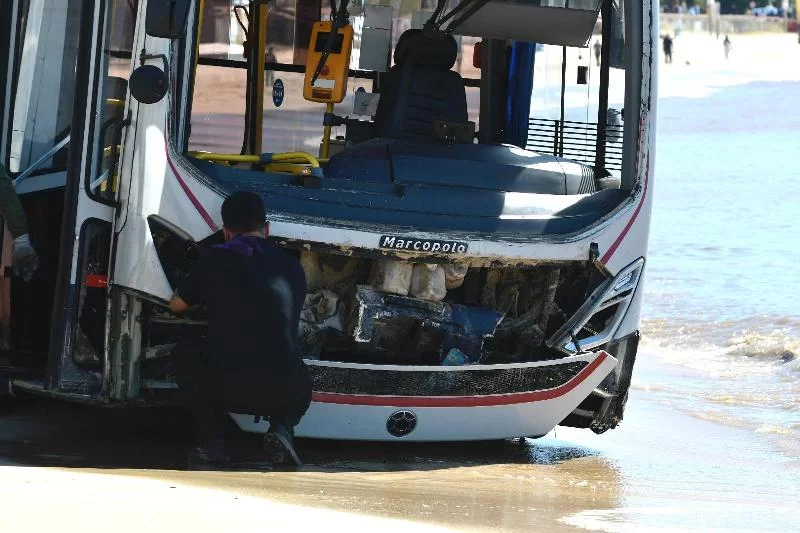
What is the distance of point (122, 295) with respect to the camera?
720 cm

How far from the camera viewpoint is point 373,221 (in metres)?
7.46

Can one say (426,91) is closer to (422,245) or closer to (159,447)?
(422,245)

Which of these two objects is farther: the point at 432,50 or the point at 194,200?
the point at 432,50

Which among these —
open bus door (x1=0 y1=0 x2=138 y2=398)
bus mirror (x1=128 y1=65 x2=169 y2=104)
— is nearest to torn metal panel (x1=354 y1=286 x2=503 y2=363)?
open bus door (x1=0 y1=0 x2=138 y2=398)

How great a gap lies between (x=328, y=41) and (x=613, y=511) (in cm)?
338

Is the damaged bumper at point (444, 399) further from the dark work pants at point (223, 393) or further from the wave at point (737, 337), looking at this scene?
the wave at point (737, 337)

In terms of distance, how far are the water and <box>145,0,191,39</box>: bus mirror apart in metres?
4.09

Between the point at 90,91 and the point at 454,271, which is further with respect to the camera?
the point at 454,271

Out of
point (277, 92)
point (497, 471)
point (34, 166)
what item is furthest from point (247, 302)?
point (277, 92)

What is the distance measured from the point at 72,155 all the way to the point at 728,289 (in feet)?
37.7

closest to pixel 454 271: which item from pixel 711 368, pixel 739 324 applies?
pixel 711 368

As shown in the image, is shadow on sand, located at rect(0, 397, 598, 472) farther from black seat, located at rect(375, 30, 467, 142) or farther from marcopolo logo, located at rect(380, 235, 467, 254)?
black seat, located at rect(375, 30, 467, 142)

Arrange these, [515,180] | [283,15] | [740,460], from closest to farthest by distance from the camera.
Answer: [515,180]
[740,460]
[283,15]

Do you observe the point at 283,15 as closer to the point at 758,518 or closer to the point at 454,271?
the point at 454,271
